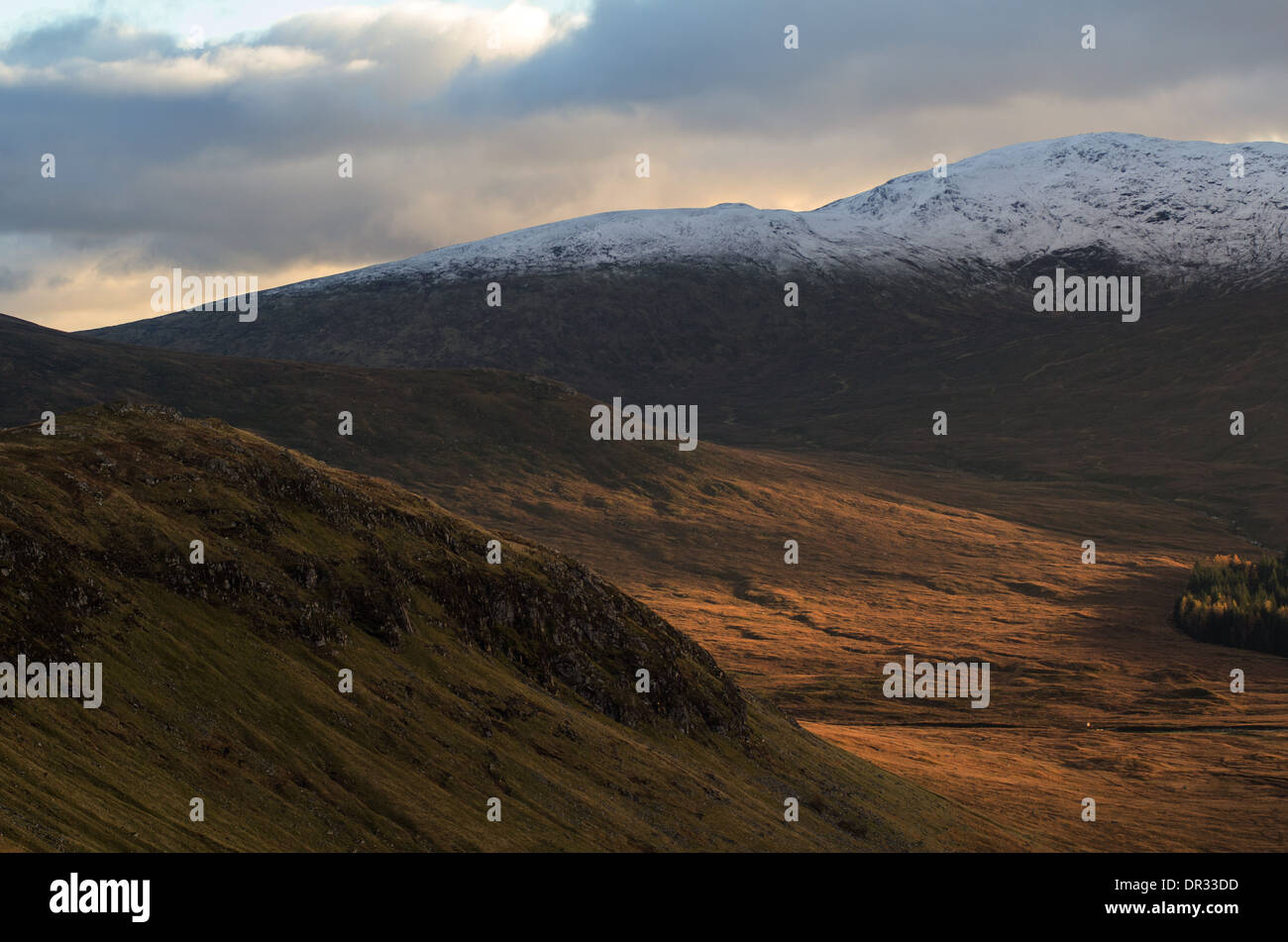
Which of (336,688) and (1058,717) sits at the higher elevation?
(336,688)

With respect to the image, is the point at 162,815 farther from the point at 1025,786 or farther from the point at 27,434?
the point at 1025,786

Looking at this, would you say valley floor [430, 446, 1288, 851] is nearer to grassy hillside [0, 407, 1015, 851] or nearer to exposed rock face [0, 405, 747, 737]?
grassy hillside [0, 407, 1015, 851]

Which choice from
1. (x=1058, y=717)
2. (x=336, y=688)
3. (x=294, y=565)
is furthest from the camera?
(x=1058, y=717)

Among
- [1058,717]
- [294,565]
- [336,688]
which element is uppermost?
[294,565]

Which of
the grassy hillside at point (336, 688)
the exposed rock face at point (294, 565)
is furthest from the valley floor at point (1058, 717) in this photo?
the exposed rock face at point (294, 565)

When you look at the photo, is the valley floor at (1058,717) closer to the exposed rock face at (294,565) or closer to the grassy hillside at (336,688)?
the grassy hillside at (336,688)

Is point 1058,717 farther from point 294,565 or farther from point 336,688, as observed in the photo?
point 336,688

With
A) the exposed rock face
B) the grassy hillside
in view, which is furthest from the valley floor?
the exposed rock face

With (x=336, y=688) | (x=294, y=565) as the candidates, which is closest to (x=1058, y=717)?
(x=294, y=565)
